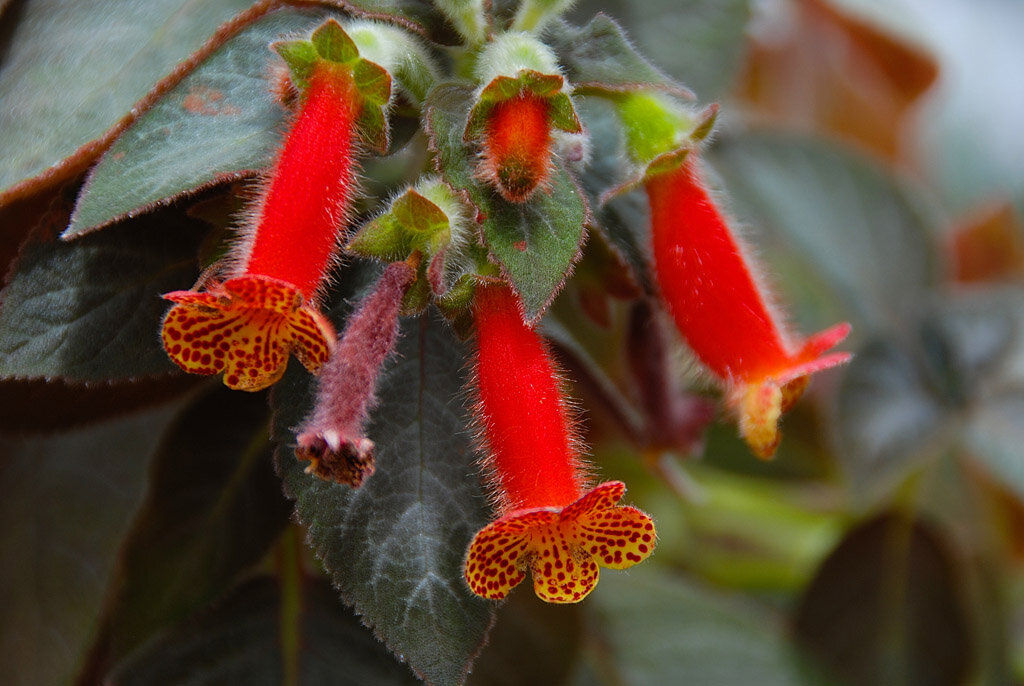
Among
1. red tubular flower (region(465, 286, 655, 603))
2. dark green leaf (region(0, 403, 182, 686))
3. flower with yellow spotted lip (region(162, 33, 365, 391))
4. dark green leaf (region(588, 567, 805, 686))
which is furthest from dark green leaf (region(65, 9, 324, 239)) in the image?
dark green leaf (region(588, 567, 805, 686))

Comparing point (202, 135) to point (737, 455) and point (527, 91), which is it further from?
point (737, 455)

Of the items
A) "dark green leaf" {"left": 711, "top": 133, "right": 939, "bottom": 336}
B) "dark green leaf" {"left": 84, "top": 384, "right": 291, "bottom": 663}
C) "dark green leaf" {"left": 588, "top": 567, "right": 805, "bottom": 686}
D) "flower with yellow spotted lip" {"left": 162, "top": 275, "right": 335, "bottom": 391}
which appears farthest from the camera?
"dark green leaf" {"left": 711, "top": 133, "right": 939, "bottom": 336}

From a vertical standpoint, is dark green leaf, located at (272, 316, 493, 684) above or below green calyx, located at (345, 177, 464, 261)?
below

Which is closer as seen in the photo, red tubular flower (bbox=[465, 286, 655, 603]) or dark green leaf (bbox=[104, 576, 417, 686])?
red tubular flower (bbox=[465, 286, 655, 603])

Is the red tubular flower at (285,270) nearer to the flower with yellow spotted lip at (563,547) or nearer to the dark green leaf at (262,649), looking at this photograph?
the flower with yellow spotted lip at (563,547)

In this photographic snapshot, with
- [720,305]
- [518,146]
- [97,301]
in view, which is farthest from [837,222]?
[97,301]

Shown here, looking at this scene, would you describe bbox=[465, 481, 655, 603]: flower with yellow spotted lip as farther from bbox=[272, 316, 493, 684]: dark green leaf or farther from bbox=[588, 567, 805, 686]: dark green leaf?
bbox=[588, 567, 805, 686]: dark green leaf

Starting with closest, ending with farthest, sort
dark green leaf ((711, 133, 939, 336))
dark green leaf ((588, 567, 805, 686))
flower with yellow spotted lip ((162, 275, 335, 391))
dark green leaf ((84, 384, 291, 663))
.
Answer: flower with yellow spotted lip ((162, 275, 335, 391)) → dark green leaf ((84, 384, 291, 663)) → dark green leaf ((588, 567, 805, 686)) → dark green leaf ((711, 133, 939, 336))

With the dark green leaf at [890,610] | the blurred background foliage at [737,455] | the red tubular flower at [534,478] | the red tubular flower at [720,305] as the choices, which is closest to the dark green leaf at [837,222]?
the blurred background foliage at [737,455]
